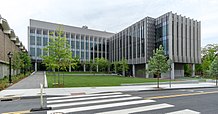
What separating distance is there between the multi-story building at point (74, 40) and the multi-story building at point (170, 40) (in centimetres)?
2044

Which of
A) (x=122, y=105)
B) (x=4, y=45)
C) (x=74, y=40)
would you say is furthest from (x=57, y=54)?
(x=74, y=40)

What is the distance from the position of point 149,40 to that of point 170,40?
6119mm

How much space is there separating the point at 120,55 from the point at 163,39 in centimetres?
2006

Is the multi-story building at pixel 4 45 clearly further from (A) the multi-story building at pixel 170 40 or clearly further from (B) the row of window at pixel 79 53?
(A) the multi-story building at pixel 170 40

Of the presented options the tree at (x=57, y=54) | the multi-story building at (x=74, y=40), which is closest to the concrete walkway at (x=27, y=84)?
the tree at (x=57, y=54)

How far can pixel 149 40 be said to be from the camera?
154 ft

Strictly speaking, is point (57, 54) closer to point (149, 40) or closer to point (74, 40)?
point (149, 40)

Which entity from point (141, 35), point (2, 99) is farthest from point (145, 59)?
point (2, 99)

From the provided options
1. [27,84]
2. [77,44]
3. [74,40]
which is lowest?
[27,84]

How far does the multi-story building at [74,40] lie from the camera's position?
194ft

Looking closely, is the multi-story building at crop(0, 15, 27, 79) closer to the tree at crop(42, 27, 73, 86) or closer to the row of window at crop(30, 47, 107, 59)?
the tree at crop(42, 27, 73, 86)

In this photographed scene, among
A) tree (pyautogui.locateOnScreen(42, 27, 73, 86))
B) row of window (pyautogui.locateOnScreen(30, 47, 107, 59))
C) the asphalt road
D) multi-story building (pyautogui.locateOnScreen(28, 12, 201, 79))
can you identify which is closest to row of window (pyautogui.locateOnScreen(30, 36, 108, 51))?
multi-story building (pyautogui.locateOnScreen(28, 12, 201, 79))

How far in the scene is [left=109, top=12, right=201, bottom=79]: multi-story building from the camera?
142 feet

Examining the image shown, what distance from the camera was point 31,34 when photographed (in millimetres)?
59125
